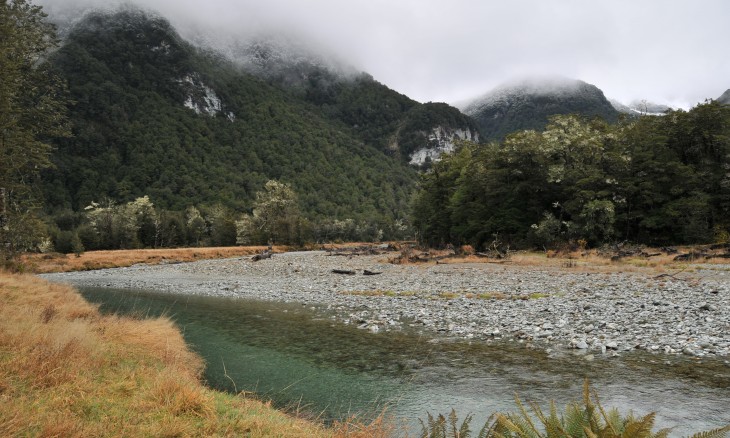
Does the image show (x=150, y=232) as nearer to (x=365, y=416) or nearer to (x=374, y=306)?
(x=374, y=306)

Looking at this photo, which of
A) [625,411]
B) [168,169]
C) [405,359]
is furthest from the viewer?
[168,169]

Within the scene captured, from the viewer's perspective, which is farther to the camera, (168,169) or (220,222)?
(168,169)

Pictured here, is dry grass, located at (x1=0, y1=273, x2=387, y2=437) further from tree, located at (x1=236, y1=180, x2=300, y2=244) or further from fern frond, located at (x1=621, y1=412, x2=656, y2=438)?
tree, located at (x1=236, y1=180, x2=300, y2=244)

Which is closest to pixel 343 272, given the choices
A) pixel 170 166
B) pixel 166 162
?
pixel 170 166

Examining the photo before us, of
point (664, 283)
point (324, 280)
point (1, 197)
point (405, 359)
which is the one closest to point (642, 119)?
point (664, 283)

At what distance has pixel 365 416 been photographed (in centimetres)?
734

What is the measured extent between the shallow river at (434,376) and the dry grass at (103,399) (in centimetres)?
160

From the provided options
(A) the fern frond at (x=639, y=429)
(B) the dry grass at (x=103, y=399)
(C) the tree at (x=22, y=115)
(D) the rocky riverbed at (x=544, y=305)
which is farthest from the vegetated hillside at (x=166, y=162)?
(A) the fern frond at (x=639, y=429)

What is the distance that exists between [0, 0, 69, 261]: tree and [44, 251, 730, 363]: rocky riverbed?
10079mm

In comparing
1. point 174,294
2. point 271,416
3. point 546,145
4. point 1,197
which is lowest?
point 174,294

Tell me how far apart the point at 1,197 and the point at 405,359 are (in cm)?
2094

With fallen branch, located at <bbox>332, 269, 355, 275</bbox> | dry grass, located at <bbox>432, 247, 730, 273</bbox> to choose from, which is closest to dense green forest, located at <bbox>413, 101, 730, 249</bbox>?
dry grass, located at <bbox>432, 247, 730, 273</bbox>

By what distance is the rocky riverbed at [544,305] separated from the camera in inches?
430

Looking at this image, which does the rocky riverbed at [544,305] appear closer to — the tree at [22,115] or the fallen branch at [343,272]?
the fallen branch at [343,272]
